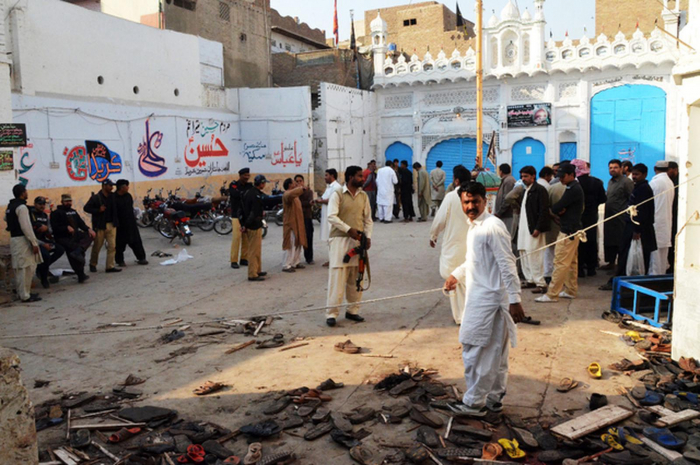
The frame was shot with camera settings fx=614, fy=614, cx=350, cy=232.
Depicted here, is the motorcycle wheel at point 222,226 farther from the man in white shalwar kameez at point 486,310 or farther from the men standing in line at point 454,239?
the man in white shalwar kameez at point 486,310

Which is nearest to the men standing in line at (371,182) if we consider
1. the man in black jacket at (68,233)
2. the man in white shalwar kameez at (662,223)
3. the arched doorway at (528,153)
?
the man in black jacket at (68,233)

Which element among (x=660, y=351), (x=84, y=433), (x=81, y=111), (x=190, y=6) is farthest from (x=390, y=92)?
(x=84, y=433)

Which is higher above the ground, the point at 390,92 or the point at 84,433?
the point at 390,92

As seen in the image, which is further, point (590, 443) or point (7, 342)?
point (7, 342)

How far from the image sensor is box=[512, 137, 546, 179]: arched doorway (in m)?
22.5

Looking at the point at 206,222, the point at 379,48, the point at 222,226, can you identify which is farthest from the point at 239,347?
the point at 379,48

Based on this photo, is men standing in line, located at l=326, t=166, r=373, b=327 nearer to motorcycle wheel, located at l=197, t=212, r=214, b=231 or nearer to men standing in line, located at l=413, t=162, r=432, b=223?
motorcycle wheel, located at l=197, t=212, r=214, b=231

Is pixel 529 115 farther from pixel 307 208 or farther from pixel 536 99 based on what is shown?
pixel 307 208

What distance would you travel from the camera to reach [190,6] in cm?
2048

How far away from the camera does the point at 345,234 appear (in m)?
6.39

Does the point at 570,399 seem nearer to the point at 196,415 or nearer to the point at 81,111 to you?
the point at 196,415

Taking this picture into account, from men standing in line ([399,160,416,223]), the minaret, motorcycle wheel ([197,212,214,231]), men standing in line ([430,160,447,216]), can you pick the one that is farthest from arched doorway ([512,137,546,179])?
motorcycle wheel ([197,212,214,231])

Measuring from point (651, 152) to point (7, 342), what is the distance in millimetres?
20047

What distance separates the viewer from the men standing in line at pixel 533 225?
7250 millimetres
